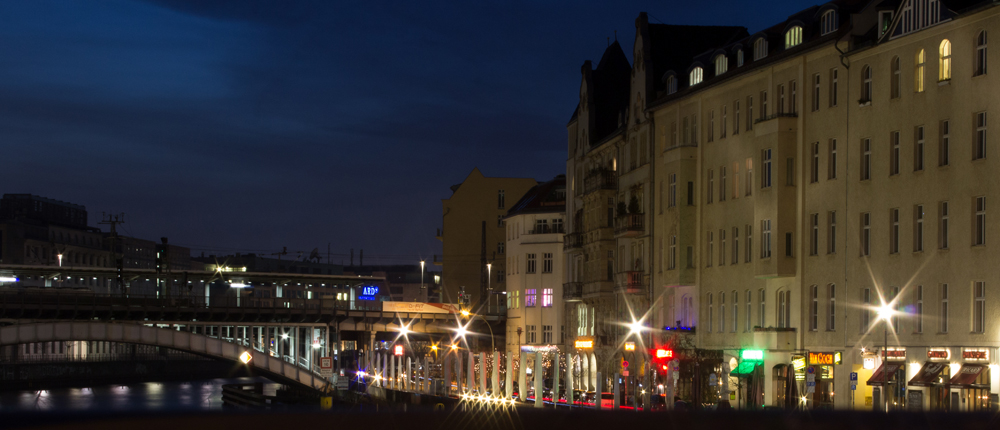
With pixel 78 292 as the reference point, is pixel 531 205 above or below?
above

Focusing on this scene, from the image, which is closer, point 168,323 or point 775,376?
point 775,376

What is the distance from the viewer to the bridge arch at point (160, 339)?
96.9 m

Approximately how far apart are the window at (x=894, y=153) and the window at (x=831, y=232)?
4969mm

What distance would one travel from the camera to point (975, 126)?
1978 inches

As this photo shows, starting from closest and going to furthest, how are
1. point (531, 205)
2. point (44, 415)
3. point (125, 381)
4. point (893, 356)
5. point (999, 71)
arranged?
point (44, 415) → point (999, 71) → point (893, 356) → point (531, 205) → point (125, 381)

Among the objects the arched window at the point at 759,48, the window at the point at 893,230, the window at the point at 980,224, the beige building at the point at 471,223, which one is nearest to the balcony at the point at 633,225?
the arched window at the point at 759,48

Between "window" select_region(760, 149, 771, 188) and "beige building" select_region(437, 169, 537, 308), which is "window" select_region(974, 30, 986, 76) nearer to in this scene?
"window" select_region(760, 149, 771, 188)

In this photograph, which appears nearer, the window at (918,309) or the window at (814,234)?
the window at (918,309)

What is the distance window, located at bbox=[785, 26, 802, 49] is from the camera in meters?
62.7

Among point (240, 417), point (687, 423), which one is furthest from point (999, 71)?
point (240, 417)

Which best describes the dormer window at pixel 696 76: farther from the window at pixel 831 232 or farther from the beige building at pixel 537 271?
the beige building at pixel 537 271

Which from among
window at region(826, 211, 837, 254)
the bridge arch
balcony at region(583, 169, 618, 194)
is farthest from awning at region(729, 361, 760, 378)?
the bridge arch

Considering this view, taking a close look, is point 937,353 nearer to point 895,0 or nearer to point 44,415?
point 895,0

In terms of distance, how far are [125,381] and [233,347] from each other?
63802 mm
